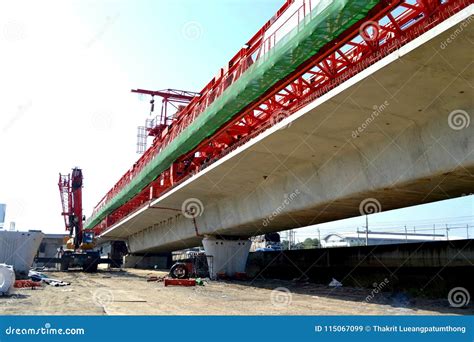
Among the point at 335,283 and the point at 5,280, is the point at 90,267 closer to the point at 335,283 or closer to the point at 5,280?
the point at 335,283

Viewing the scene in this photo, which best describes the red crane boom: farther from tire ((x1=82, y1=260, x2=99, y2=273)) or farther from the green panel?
the green panel

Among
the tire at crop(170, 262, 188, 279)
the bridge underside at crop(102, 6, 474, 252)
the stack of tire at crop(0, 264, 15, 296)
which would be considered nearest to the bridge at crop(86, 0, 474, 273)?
the bridge underside at crop(102, 6, 474, 252)

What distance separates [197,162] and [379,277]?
10.8 meters

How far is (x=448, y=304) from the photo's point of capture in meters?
12.9

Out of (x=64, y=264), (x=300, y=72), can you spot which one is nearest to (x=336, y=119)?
(x=300, y=72)

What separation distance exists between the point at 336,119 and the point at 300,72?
178cm

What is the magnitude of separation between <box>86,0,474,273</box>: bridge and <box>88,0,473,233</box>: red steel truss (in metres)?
0.05

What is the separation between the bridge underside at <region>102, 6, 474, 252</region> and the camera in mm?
9172

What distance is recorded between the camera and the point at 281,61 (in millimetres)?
11875

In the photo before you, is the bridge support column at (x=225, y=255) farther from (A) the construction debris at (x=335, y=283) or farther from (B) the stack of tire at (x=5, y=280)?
(B) the stack of tire at (x=5, y=280)

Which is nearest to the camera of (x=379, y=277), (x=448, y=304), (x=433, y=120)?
(x=433, y=120)

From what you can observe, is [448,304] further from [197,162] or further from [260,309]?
[197,162]

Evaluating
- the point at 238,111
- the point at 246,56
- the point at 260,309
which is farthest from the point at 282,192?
the point at 260,309

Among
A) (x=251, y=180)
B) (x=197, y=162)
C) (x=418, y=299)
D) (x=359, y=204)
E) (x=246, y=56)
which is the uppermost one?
(x=246, y=56)
